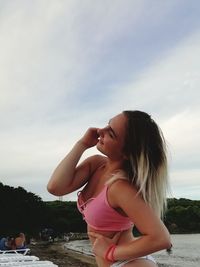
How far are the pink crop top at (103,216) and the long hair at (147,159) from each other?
154 millimetres

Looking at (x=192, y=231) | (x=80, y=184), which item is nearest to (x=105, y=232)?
(x=80, y=184)

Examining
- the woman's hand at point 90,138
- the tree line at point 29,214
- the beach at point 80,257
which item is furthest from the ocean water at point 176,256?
the woman's hand at point 90,138

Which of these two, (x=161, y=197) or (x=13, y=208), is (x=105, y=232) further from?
(x=13, y=208)

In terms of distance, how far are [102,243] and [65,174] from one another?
0.39m

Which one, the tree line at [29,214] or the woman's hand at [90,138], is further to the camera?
the tree line at [29,214]

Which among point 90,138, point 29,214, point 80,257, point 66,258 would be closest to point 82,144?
point 90,138

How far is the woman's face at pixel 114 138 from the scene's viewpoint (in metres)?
2.27

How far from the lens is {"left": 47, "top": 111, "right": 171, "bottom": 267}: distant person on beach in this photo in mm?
2080

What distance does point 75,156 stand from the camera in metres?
2.40

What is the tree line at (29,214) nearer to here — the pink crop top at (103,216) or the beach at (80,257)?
the beach at (80,257)

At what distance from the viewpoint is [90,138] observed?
8.07ft

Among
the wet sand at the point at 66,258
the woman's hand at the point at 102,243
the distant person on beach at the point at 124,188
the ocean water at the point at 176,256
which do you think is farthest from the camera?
the ocean water at the point at 176,256

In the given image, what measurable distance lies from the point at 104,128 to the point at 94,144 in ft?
0.59

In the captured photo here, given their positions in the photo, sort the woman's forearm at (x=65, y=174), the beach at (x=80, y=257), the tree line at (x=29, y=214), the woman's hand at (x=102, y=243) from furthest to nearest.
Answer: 1. the tree line at (x=29, y=214)
2. the beach at (x=80, y=257)
3. the woman's forearm at (x=65, y=174)
4. the woman's hand at (x=102, y=243)
